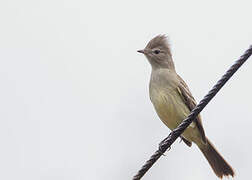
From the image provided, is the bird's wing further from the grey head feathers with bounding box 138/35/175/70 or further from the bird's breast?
the grey head feathers with bounding box 138/35/175/70

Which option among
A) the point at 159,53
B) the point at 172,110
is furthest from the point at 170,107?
the point at 159,53

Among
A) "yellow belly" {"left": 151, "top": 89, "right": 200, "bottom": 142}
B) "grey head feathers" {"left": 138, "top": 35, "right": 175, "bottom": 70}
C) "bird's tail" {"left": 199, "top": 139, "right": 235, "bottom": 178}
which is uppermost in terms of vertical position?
"grey head feathers" {"left": 138, "top": 35, "right": 175, "bottom": 70}

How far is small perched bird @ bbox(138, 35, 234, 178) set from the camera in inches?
291

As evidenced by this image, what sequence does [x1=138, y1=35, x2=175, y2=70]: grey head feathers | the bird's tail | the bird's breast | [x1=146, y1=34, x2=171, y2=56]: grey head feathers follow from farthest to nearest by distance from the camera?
[x1=146, y1=34, x2=171, y2=56]: grey head feathers → [x1=138, y1=35, x2=175, y2=70]: grey head feathers → the bird's tail → the bird's breast

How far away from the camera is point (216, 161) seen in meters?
7.82

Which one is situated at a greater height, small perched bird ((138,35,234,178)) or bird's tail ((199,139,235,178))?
small perched bird ((138,35,234,178))

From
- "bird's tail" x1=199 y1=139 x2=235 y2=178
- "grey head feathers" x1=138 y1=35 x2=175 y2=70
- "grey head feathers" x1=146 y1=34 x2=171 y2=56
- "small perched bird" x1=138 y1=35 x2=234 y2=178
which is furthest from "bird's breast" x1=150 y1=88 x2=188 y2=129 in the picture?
"grey head feathers" x1=146 y1=34 x2=171 y2=56

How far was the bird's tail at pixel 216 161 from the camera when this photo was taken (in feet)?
25.4

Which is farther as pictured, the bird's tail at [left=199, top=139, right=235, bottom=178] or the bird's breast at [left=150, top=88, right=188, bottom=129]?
the bird's tail at [left=199, top=139, right=235, bottom=178]

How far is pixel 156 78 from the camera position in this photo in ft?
26.2

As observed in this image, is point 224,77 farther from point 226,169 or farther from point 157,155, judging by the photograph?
point 226,169

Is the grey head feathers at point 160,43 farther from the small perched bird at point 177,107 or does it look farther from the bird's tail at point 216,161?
the bird's tail at point 216,161

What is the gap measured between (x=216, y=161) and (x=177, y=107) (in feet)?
3.17

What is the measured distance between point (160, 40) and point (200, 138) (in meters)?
1.85
